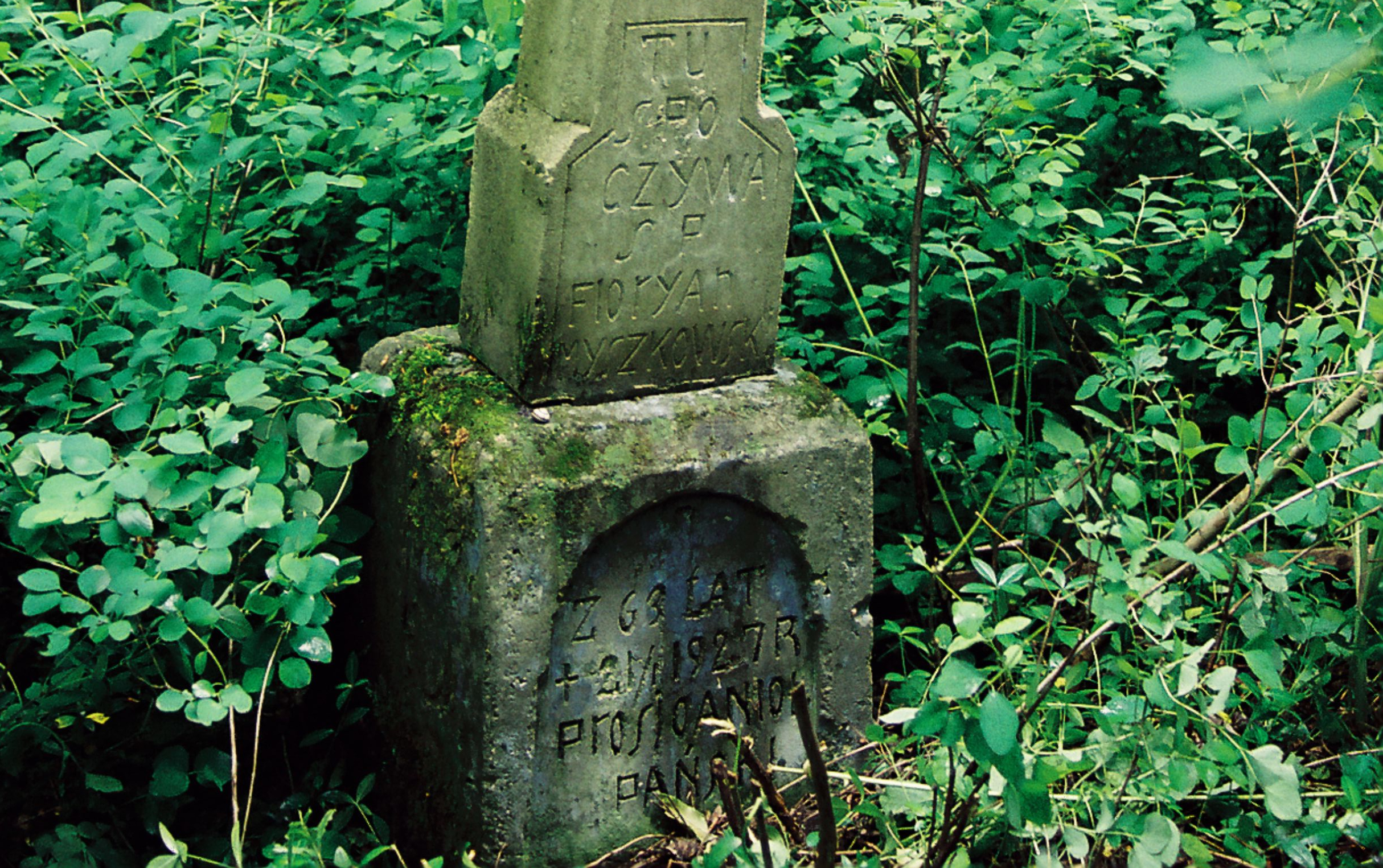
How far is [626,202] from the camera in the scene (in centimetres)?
209

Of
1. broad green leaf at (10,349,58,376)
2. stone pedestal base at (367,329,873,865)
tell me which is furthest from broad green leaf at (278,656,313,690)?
broad green leaf at (10,349,58,376)

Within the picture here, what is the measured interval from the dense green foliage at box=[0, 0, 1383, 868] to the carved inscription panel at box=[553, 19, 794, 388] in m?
0.41

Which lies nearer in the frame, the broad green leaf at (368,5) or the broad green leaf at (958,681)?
the broad green leaf at (958,681)

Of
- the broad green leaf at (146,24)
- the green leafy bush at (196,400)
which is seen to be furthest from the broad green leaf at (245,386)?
the broad green leaf at (146,24)

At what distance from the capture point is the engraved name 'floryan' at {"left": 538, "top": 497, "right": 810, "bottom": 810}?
2195mm

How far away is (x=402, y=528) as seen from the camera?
2.28 m

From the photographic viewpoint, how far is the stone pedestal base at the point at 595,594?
2094 millimetres

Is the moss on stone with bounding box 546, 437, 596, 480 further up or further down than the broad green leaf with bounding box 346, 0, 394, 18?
further down

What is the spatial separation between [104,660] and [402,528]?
548 mm

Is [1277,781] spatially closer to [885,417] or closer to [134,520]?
[885,417]

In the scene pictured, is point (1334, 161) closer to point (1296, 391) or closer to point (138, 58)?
point (1296, 391)

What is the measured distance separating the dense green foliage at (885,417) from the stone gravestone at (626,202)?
0.33 m

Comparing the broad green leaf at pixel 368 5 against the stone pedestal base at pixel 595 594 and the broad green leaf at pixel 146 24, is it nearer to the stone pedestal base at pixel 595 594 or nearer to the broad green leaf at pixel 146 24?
the broad green leaf at pixel 146 24

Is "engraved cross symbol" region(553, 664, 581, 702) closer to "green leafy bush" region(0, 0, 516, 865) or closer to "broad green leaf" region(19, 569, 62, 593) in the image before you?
"green leafy bush" region(0, 0, 516, 865)
